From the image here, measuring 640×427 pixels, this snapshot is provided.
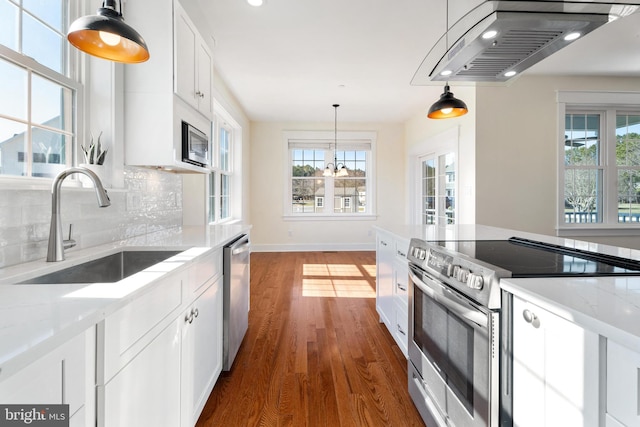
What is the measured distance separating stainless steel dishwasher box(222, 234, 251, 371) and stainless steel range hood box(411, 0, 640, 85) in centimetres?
159

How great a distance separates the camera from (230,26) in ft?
9.60

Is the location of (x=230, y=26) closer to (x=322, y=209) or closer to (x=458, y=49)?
(x=458, y=49)

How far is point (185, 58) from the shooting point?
210cm

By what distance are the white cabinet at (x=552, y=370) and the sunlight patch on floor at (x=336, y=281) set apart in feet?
9.01

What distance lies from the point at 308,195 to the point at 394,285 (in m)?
4.64

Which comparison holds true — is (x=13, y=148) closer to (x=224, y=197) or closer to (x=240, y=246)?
(x=240, y=246)

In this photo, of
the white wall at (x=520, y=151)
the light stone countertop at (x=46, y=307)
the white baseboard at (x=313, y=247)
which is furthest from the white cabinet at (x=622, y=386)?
the white baseboard at (x=313, y=247)

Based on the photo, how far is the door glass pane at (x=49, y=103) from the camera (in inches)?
58.0

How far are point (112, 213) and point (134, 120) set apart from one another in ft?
1.91

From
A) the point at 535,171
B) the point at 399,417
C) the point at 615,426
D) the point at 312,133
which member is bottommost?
the point at 399,417

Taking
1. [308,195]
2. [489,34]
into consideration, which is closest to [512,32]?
[489,34]

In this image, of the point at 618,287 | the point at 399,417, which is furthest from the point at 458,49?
the point at 399,417

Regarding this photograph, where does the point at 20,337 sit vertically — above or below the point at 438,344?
above

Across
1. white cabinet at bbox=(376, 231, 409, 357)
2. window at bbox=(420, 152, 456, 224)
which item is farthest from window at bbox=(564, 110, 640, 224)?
white cabinet at bbox=(376, 231, 409, 357)
